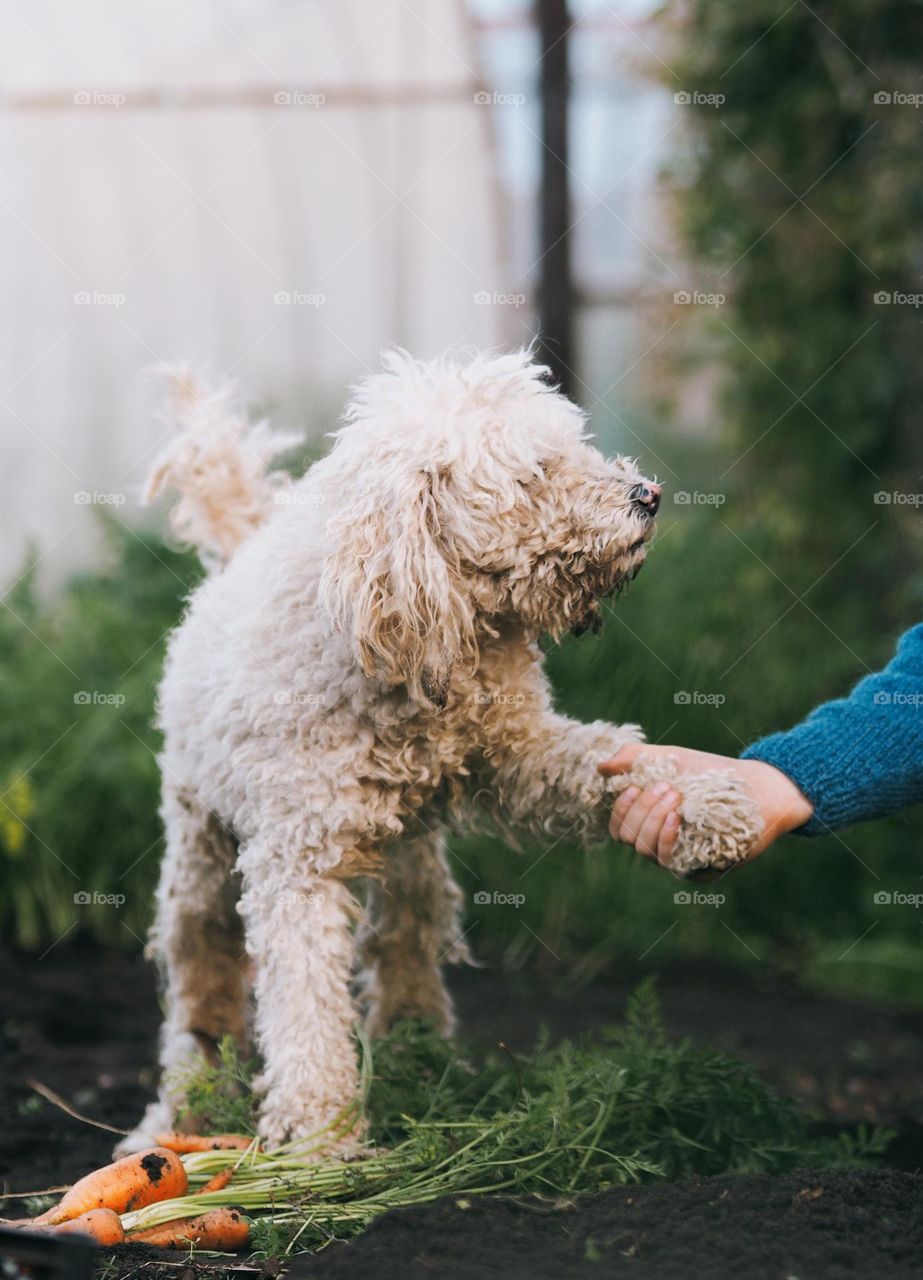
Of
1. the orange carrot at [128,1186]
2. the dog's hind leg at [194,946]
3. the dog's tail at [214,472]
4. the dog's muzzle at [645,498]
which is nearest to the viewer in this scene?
the orange carrot at [128,1186]

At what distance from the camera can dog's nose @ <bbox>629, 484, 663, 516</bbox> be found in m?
2.75

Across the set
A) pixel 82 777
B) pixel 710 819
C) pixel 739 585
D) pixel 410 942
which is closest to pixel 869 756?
pixel 710 819

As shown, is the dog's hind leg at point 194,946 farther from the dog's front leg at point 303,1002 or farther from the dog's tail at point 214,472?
the dog's tail at point 214,472

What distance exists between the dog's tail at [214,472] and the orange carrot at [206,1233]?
1.73 m

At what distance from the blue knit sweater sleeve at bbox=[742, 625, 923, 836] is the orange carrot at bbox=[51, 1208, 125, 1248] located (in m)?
1.61

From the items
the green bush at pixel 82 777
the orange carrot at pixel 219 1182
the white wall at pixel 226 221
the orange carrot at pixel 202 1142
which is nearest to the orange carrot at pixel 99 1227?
the orange carrot at pixel 219 1182

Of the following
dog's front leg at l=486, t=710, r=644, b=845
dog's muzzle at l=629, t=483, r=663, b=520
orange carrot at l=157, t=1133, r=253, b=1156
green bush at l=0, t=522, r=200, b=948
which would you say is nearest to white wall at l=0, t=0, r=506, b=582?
green bush at l=0, t=522, r=200, b=948

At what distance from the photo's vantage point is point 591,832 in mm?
2961

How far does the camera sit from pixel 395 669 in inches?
107

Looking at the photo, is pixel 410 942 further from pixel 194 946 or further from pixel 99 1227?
pixel 99 1227

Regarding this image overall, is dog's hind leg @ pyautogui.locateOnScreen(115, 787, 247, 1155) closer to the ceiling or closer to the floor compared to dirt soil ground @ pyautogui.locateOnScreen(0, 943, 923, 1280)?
closer to the ceiling

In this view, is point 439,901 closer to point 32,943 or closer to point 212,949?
point 212,949

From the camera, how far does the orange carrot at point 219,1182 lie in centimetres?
272

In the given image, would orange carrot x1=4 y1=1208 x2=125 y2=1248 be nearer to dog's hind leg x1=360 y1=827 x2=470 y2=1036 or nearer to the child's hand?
dog's hind leg x1=360 y1=827 x2=470 y2=1036
